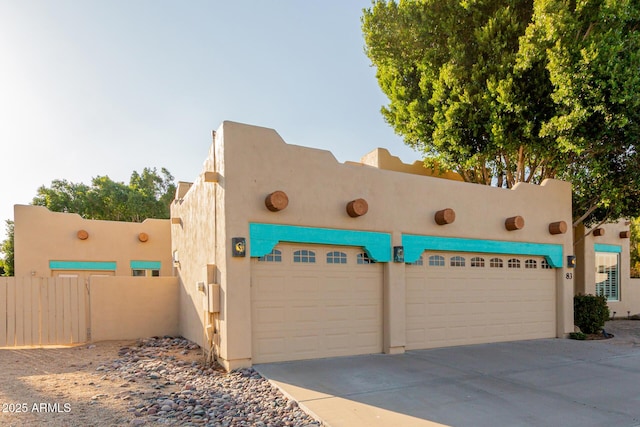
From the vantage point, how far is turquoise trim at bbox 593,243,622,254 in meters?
17.5

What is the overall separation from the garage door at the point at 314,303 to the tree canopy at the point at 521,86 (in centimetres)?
585

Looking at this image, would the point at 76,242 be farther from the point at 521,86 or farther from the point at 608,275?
the point at 608,275

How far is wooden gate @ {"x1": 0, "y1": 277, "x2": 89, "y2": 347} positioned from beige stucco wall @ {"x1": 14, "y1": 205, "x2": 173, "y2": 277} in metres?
7.10

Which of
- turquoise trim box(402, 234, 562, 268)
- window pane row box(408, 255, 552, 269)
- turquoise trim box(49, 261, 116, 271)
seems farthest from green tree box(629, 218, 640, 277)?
turquoise trim box(49, 261, 116, 271)

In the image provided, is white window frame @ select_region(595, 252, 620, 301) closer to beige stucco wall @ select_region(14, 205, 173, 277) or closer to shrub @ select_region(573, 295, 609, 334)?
shrub @ select_region(573, 295, 609, 334)

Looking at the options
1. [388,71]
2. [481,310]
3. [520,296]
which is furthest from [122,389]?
[388,71]

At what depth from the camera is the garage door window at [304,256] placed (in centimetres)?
844

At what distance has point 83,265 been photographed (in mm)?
17062

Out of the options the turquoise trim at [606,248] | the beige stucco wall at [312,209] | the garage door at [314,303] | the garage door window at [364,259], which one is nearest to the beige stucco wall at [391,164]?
the beige stucco wall at [312,209]

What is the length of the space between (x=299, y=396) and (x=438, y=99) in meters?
9.53

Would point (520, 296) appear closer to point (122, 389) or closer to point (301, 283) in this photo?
point (301, 283)

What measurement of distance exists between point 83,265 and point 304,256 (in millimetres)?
12780

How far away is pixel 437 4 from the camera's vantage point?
39.4 ft

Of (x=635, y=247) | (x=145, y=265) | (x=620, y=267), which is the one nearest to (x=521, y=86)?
(x=620, y=267)
